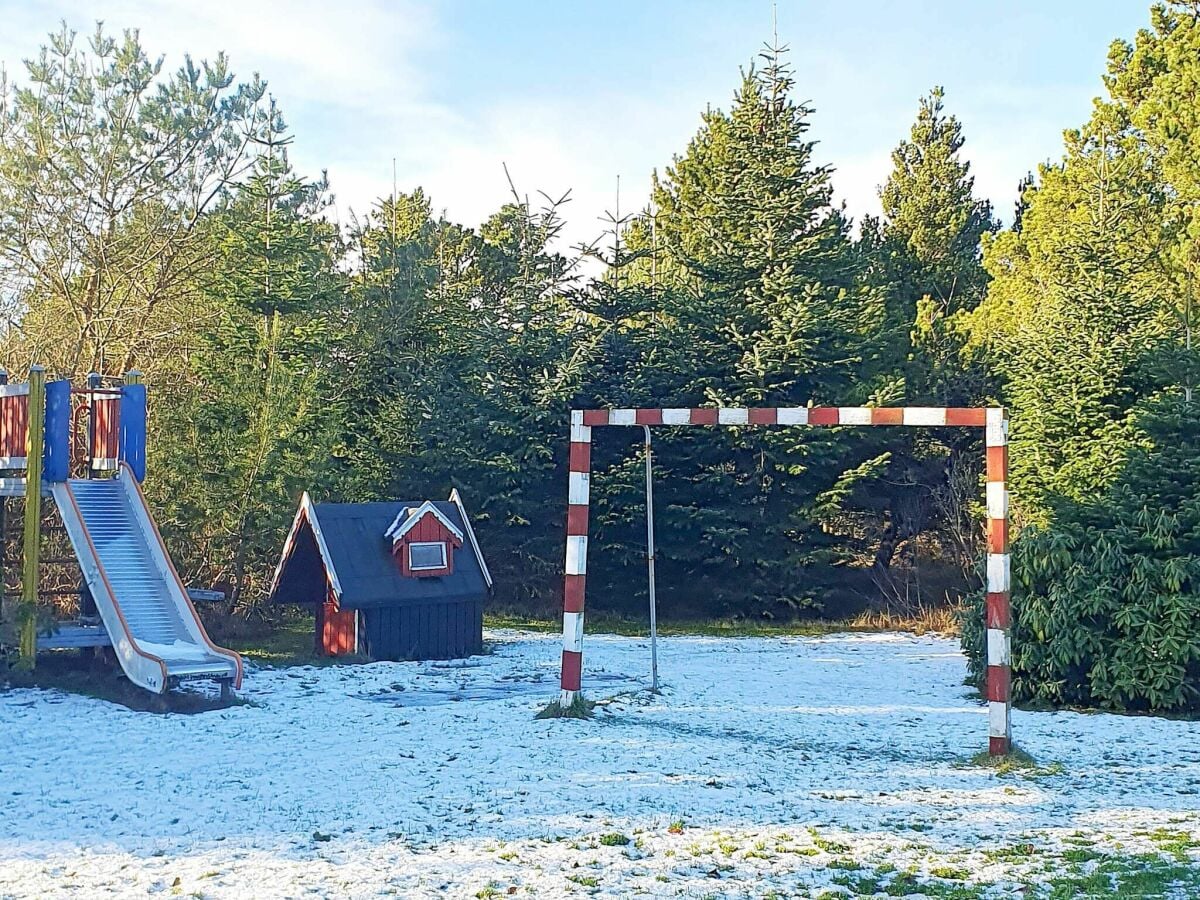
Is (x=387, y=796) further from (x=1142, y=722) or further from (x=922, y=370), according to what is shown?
(x=922, y=370)

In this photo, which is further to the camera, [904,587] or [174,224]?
[904,587]

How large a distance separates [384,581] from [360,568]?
0.32 metres

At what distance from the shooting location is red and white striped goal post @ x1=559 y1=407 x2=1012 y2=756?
28.8 feet

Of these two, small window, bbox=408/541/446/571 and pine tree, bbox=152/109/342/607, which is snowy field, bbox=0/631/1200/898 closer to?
small window, bbox=408/541/446/571

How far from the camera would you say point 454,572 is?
46.9 feet

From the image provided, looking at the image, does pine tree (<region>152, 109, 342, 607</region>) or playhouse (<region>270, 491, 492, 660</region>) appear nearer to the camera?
playhouse (<region>270, 491, 492, 660</region>)

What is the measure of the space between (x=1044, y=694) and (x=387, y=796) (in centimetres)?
712

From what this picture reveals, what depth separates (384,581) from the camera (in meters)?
13.6

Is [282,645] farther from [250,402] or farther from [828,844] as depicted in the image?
[828,844]

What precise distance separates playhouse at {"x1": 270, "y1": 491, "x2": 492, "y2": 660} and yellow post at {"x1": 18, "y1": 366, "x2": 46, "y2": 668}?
2.95m

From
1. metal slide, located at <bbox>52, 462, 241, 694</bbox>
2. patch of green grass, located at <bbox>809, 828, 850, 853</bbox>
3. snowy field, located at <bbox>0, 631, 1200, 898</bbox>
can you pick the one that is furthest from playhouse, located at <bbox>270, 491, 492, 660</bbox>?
patch of green grass, located at <bbox>809, 828, 850, 853</bbox>

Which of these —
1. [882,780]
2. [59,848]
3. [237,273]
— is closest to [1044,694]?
[882,780]

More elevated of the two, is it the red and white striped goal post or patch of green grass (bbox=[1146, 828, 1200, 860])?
the red and white striped goal post

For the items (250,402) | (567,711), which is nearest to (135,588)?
(567,711)
